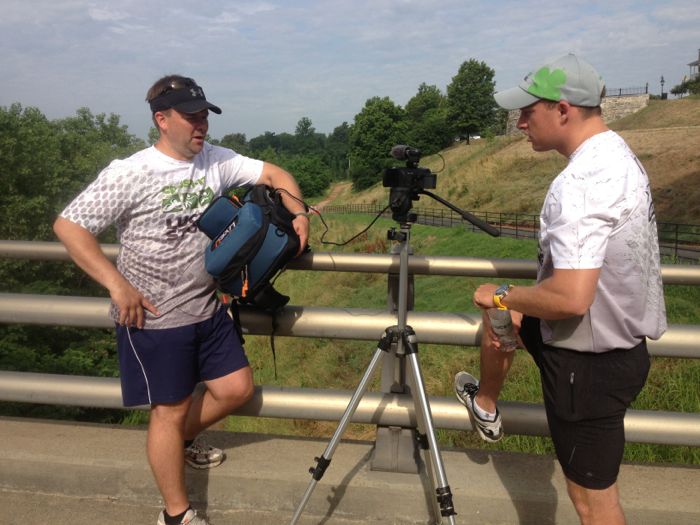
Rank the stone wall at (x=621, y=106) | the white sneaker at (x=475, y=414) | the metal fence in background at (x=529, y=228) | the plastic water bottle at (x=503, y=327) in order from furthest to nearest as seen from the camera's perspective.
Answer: the stone wall at (x=621, y=106) < the metal fence in background at (x=529, y=228) < the white sneaker at (x=475, y=414) < the plastic water bottle at (x=503, y=327)

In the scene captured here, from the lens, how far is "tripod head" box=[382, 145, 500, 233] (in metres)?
2.68

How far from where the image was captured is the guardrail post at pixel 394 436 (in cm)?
316

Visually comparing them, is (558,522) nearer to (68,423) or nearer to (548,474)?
(548,474)

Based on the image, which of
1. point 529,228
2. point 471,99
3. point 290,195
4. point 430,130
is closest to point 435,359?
point 290,195

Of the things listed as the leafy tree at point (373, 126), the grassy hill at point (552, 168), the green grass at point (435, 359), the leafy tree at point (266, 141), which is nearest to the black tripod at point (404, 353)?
the green grass at point (435, 359)

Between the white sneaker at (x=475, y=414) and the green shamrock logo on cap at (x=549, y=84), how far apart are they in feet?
4.67

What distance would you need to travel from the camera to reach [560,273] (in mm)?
2064

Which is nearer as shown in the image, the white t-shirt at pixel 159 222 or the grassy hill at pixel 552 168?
the white t-shirt at pixel 159 222

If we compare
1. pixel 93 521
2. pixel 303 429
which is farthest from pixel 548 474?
pixel 303 429

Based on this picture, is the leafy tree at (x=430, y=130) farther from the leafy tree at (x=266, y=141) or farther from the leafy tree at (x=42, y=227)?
the leafy tree at (x=266, y=141)

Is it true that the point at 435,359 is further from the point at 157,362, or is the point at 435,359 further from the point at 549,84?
the point at 549,84

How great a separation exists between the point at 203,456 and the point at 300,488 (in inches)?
20.4

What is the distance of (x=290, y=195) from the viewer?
10.2 feet

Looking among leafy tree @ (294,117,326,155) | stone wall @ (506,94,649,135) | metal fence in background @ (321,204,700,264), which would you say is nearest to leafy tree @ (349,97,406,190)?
metal fence in background @ (321,204,700,264)
